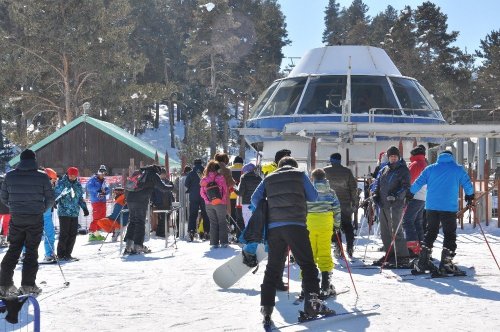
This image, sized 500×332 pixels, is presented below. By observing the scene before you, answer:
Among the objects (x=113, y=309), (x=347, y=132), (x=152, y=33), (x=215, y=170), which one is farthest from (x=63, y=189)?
(x=152, y=33)

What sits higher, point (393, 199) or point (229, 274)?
point (393, 199)

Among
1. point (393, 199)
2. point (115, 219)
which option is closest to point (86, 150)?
point (115, 219)

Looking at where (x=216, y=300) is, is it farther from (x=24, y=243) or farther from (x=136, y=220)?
(x=136, y=220)

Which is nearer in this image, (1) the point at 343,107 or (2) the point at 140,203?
(2) the point at 140,203

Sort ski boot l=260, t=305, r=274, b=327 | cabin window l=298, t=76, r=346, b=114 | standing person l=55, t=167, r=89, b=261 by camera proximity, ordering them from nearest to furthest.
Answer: ski boot l=260, t=305, r=274, b=327 < standing person l=55, t=167, r=89, b=261 < cabin window l=298, t=76, r=346, b=114

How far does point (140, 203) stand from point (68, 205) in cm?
127

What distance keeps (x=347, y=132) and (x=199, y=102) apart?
40.7 m

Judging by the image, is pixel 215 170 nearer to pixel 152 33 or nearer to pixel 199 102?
pixel 199 102

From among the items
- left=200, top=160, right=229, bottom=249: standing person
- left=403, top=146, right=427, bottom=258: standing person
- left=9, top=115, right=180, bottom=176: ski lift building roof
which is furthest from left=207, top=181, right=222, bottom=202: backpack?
left=9, top=115, right=180, bottom=176: ski lift building roof

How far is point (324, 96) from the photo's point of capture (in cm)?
2197

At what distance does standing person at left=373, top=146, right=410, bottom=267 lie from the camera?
10.5m

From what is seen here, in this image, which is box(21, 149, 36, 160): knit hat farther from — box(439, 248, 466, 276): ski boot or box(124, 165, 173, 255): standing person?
box(439, 248, 466, 276): ski boot

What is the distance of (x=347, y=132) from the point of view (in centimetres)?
1942

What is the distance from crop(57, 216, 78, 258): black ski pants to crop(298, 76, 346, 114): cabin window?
402 inches
